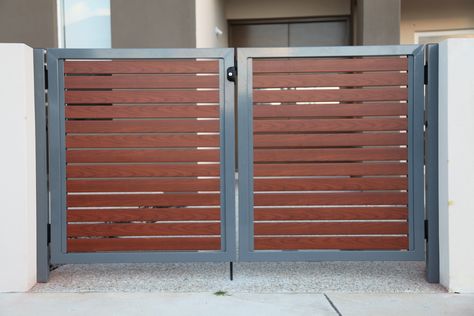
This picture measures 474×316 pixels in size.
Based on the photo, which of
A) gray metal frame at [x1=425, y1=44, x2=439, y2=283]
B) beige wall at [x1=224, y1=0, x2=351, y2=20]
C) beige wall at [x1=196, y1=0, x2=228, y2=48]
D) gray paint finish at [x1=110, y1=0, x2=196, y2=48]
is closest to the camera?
gray metal frame at [x1=425, y1=44, x2=439, y2=283]

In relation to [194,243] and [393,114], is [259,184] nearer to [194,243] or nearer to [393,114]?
[194,243]

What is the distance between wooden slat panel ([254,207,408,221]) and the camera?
3.98 metres

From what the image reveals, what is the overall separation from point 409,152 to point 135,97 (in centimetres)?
217

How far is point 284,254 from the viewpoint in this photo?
397cm

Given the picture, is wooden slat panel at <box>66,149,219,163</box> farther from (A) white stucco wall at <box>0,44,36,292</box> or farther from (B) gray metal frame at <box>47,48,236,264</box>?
(A) white stucco wall at <box>0,44,36,292</box>

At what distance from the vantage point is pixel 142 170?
3.99 meters

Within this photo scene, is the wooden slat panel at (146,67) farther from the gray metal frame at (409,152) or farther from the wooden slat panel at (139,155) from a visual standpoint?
the wooden slat panel at (139,155)

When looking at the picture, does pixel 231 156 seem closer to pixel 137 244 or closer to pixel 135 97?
pixel 135 97

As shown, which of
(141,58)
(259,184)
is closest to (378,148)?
(259,184)

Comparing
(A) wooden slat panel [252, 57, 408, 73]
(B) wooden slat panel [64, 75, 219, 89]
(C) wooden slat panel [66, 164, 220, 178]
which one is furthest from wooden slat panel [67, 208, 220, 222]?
(A) wooden slat panel [252, 57, 408, 73]

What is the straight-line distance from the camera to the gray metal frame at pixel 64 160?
12.9 ft

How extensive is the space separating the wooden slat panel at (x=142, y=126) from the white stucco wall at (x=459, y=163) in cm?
176

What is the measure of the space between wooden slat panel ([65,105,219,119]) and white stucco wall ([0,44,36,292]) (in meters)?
0.36

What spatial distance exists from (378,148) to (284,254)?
1109mm
